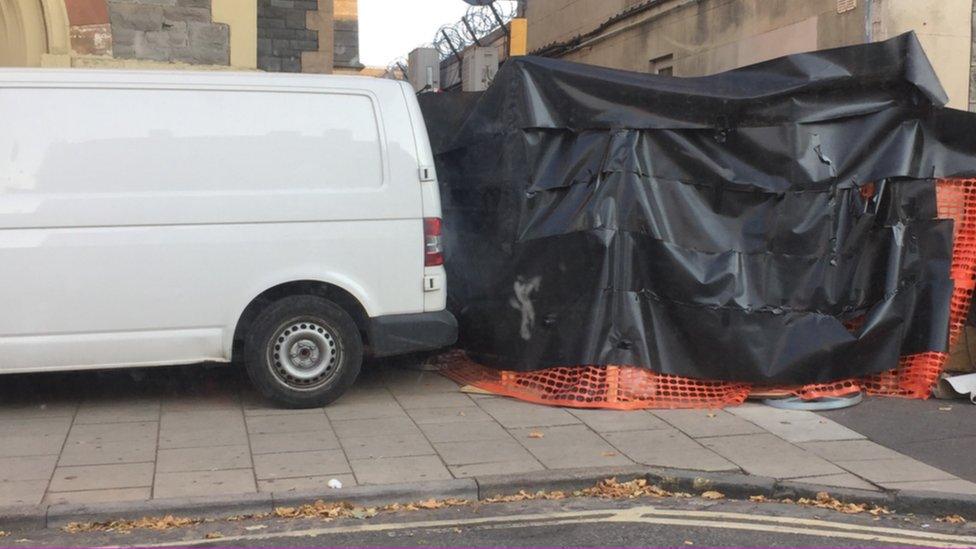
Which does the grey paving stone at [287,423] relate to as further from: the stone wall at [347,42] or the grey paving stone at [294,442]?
the stone wall at [347,42]

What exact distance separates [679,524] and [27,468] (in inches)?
139

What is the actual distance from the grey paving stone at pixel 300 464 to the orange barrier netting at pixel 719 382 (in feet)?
5.99

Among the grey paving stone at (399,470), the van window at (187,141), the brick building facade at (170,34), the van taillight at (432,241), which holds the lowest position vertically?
the grey paving stone at (399,470)

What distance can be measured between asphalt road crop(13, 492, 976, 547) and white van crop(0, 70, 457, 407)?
1918 mm

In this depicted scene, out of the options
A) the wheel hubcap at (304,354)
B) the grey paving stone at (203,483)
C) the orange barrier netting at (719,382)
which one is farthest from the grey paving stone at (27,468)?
the orange barrier netting at (719,382)

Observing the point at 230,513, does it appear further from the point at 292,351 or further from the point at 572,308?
the point at 572,308

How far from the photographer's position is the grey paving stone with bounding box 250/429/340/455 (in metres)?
6.03

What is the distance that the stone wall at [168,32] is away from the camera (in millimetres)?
10156

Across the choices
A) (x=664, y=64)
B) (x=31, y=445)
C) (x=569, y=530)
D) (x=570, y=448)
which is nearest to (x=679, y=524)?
(x=569, y=530)

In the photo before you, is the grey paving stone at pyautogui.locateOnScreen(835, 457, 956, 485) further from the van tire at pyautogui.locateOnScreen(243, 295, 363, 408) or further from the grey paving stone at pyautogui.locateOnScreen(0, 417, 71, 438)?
the grey paving stone at pyautogui.locateOnScreen(0, 417, 71, 438)

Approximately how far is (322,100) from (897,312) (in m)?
4.30

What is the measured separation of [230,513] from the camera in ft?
16.6

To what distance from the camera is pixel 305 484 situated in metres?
5.39

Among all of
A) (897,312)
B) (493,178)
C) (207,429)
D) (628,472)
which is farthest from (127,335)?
(897,312)
